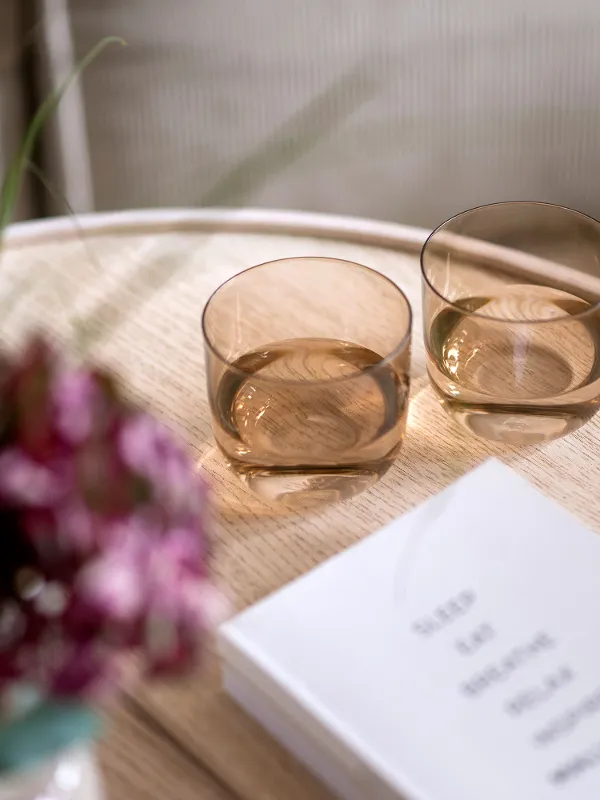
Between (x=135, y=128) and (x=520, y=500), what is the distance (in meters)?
0.66

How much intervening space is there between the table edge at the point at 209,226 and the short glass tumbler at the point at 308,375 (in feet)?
0.45

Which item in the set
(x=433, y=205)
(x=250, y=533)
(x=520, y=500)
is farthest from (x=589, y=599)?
(x=433, y=205)

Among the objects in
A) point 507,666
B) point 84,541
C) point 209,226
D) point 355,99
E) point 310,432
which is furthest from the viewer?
point 355,99

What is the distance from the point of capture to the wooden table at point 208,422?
1.42 ft

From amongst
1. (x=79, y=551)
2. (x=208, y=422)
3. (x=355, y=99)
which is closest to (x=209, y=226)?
(x=208, y=422)

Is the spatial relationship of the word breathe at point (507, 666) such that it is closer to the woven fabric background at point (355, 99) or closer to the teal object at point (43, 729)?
the teal object at point (43, 729)

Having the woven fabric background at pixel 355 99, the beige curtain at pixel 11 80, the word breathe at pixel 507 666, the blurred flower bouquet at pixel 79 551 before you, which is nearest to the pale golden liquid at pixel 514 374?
the word breathe at pixel 507 666

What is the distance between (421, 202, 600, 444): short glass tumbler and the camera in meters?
0.54

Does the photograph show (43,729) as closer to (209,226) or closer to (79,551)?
(79,551)

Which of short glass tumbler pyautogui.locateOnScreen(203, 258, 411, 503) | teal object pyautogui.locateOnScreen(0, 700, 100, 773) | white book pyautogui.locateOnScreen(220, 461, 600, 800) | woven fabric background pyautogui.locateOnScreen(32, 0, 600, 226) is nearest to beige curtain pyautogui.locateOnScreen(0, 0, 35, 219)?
woven fabric background pyautogui.locateOnScreen(32, 0, 600, 226)

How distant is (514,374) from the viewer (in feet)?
1.86

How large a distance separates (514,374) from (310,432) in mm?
121

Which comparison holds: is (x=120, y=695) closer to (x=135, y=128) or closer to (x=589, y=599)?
(x=589, y=599)

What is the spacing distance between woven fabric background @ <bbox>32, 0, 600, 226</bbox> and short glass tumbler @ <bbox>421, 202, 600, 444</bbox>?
331mm
